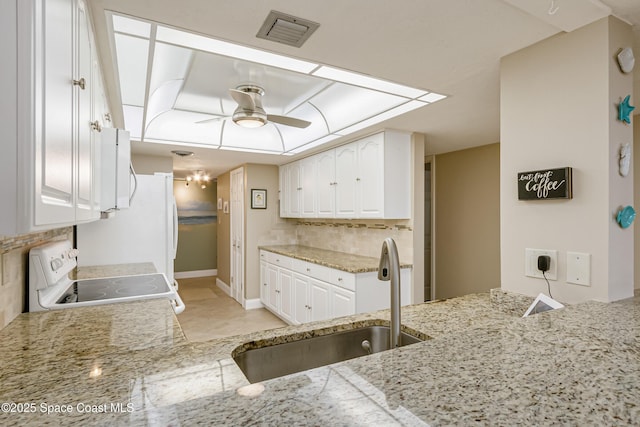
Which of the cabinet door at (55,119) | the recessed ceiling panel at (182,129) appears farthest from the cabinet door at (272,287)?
the cabinet door at (55,119)

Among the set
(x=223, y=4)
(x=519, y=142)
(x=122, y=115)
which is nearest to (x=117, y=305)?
(x=223, y=4)

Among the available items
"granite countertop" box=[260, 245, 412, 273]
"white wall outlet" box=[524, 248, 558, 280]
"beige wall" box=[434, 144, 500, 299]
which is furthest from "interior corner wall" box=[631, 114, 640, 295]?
"granite countertop" box=[260, 245, 412, 273]

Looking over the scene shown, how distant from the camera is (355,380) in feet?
2.35

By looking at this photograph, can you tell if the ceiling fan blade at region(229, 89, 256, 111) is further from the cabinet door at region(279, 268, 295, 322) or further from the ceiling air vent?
the cabinet door at region(279, 268, 295, 322)

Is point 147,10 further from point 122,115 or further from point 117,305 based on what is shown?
point 122,115

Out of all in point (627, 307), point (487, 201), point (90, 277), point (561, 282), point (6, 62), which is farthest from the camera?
point (487, 201)

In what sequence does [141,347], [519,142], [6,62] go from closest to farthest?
[6,62] → [141,347] → [519,142]

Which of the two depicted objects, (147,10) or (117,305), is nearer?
(147,10)

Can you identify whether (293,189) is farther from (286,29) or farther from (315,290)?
(286,29)

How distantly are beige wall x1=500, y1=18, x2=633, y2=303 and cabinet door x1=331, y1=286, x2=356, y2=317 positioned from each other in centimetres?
160

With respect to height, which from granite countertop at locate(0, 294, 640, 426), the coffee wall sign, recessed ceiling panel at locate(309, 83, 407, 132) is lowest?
granite countertop at locate(0, 294, 640, 426)

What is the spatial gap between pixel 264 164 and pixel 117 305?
3760 mm

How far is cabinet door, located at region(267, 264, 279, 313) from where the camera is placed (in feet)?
15.1

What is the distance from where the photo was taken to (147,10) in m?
1.36
